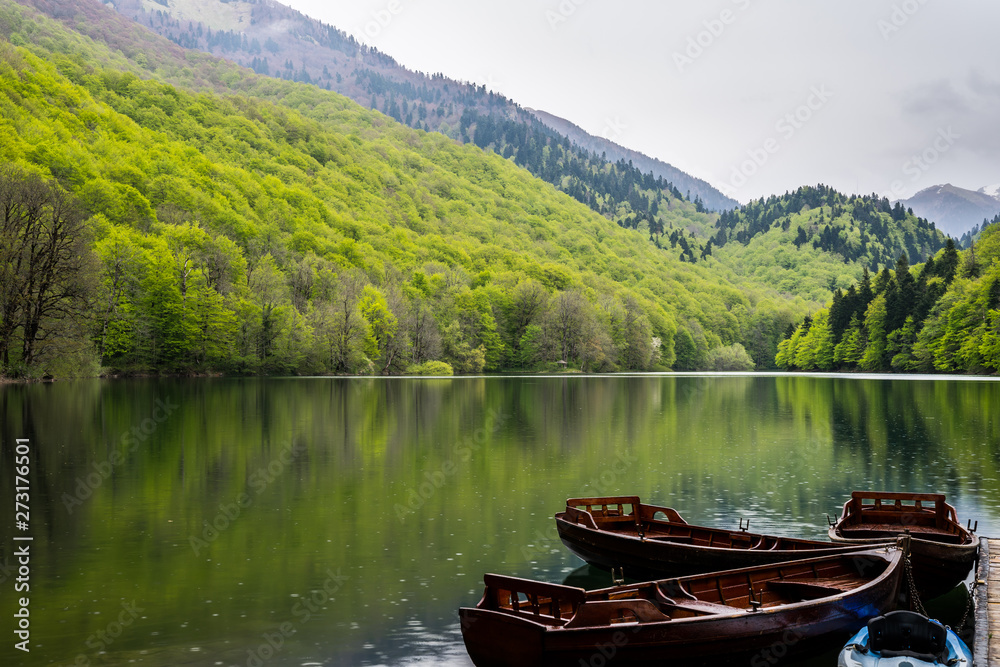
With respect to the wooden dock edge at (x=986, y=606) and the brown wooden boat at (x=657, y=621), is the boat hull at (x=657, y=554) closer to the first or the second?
the brown wooden boat at (x=657, y=621)

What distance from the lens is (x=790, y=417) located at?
58656 mm

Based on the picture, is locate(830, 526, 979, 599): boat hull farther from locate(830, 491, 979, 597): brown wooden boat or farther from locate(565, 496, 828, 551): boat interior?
locate(565, 496, 828, 551): boat interior

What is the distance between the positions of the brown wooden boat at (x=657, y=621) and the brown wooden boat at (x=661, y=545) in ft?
6.63

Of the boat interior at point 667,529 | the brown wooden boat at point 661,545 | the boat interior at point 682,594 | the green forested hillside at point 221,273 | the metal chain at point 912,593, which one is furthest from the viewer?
the green forested hillside at point 221,273

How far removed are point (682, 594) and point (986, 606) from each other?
5.83 m

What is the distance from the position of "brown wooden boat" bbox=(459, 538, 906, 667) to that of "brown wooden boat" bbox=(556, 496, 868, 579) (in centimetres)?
202

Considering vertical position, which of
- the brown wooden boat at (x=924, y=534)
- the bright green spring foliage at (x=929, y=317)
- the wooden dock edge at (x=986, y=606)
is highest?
the bright green spring foliage at (x=929, y=317)

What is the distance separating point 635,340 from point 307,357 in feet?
286

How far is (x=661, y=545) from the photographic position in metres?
17.0

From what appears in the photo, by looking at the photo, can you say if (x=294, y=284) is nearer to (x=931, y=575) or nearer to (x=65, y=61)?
(x=65, y=61)

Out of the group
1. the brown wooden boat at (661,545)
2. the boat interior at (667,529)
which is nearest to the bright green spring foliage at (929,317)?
the boat interior at (667,529)

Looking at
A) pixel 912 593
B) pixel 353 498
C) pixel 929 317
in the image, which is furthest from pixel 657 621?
pixel 929 317

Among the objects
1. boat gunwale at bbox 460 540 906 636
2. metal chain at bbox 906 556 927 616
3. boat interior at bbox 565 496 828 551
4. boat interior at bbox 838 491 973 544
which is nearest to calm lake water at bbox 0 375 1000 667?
boat interior at bbox 565 496 828 551

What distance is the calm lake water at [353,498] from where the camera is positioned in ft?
47.9
